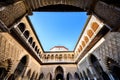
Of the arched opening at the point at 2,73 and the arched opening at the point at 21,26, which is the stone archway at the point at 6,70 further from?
the arched opening at the point at 21,26

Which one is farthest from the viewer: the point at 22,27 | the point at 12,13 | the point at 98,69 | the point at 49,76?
the point at 49,76

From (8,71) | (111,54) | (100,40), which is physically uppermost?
(100,40)

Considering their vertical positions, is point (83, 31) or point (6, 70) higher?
point (83, 31)

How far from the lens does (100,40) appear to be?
9.81 m

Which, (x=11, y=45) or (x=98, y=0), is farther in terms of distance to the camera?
(x=11, y=45)

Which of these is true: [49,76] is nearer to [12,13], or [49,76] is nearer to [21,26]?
[21,26]

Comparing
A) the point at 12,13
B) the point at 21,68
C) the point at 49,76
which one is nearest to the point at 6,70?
the point at 21,68

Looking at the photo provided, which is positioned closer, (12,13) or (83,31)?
(12,13)

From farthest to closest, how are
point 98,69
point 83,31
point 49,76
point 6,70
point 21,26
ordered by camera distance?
point 49,76 → point 83,31 → point 98,69 → point 21,26 → point 6,70

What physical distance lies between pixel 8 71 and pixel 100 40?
24.9 feet

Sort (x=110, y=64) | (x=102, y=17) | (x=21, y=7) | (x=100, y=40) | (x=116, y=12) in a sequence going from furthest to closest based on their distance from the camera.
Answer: (x=100, y=40) < (x=110, y=64) < (x=102, y=17) < (x=21, y=7) < (x=116, y=12)

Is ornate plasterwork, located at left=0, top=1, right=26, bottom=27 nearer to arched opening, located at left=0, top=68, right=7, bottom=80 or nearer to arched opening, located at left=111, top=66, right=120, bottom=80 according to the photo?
arched opening, located at left=0, top=68, right=7, bottom=80

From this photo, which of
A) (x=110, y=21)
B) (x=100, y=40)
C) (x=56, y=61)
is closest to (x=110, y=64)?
(x=100, y=40)

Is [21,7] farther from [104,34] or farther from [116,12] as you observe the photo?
[104,34]
